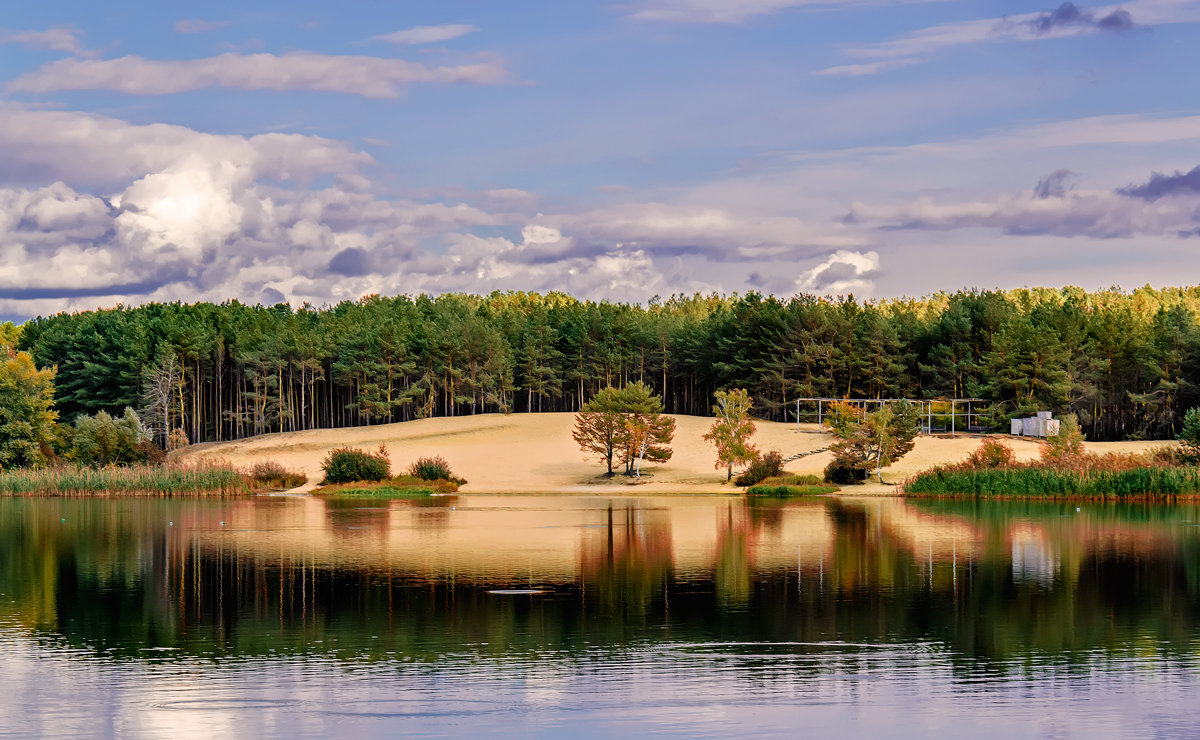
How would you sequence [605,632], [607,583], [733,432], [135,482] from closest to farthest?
1. [605,632]
2. [607,583]
3. [135,482]
4. [733,432]

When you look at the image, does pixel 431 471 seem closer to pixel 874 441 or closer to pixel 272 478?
pixel 272 478

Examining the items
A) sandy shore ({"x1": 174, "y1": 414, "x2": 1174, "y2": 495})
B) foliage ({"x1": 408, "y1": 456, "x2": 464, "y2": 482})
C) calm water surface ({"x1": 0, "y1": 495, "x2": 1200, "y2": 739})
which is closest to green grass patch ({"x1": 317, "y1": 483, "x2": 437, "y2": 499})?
foliage ({"x1": 408, "y1": 456, "x2": 464, "y2": 482})

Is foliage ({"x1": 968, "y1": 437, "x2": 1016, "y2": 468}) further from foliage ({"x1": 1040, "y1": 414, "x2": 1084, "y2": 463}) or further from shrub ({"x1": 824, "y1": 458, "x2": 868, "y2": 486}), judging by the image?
shrub ({"x1": 824, "y1": 458, "x2": 868, "y2": 486})

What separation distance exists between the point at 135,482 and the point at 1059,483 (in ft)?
158

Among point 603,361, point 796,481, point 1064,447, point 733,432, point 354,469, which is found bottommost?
point 796,481

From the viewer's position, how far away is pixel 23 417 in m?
82.7

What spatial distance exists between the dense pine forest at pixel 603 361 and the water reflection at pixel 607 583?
136 ft

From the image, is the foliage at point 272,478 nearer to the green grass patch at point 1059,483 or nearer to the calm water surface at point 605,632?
the calm water surface at point 605,632

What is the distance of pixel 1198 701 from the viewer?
58.9 ft

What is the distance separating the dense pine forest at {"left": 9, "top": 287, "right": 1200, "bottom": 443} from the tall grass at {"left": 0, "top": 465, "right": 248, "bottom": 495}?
28115 mm

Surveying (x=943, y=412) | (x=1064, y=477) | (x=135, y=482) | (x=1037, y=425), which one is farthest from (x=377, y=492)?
(x=943, y=412)

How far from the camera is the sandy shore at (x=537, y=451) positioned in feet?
237

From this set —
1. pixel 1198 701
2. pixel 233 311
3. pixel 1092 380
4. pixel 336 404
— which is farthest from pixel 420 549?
pixel 233 311

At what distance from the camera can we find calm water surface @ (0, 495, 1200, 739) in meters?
17.2
